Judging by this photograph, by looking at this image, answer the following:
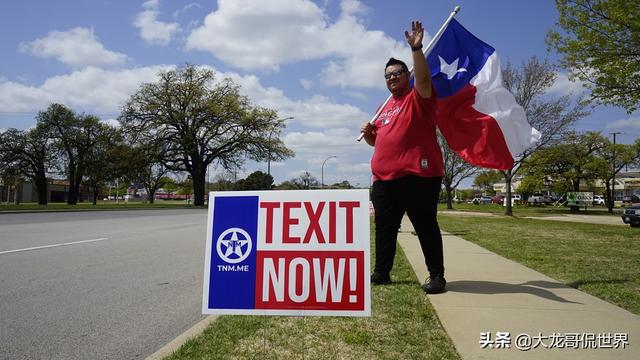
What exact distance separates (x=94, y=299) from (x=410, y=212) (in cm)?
327

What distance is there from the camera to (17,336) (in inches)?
143

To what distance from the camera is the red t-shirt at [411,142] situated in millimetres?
4441

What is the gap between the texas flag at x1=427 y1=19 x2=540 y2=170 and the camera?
16.0ft

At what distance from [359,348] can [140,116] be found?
1773 inches

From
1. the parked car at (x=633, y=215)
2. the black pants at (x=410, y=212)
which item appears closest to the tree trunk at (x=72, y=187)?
the parked car at (x=633, y=215)

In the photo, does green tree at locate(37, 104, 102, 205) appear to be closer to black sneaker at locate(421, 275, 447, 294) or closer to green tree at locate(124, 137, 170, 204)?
green tree at locate(124, 137, 170, 204)

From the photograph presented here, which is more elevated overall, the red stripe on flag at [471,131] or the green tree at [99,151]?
the green tree at [99,151]

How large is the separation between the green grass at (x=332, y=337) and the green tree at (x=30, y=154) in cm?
5512

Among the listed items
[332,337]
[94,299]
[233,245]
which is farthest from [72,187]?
[233,245]

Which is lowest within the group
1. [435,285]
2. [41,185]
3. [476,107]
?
[435,285]

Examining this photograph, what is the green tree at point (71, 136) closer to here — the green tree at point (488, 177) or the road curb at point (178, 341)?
the green tree at point (488, 177)

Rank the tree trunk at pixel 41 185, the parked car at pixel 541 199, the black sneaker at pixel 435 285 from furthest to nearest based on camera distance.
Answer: the parked car at pixel 541 199
the tree trunk at pixel 41 185
the black sneaker at pixel 435 285

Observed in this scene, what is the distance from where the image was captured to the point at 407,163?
4449 mm

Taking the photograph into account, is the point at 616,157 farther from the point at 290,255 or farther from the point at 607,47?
the point at 290,255
